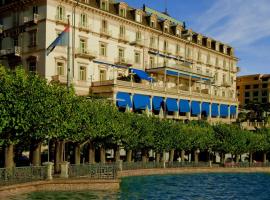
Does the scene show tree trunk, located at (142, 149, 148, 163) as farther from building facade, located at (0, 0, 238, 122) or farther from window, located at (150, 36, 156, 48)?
window, located at (150, 36, 156, 48)

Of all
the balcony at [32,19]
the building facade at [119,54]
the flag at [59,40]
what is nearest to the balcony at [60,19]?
the building facade at [119,54]

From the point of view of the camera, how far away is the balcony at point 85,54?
230 ft

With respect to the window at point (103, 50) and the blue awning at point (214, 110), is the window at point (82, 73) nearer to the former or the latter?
the window at point (103, 50)

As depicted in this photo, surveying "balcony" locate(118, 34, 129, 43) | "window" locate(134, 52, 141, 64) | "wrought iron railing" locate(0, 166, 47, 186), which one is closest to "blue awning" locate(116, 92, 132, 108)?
"balcony" locate(118, 34, 129, 43)

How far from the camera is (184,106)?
3369 inches

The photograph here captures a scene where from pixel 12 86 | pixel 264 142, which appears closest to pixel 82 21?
pixel 12 86

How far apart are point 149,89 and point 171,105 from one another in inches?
262

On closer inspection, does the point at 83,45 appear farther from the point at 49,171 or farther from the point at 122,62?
the point at 49,171

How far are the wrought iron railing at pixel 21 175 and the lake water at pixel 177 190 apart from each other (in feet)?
8.01

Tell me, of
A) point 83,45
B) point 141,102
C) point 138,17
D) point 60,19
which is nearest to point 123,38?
point 138,17

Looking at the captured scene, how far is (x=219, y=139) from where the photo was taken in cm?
7788

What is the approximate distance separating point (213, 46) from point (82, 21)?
137 feet

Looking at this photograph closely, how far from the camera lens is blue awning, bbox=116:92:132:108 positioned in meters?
71.9

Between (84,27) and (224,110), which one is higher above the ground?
(84,27)
